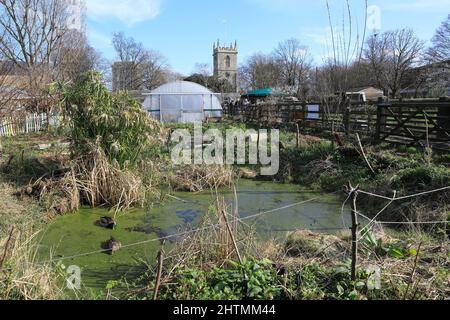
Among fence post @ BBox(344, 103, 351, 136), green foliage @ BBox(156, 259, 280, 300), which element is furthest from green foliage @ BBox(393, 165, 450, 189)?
fence post @ BBox(344, 103, 351, 136)

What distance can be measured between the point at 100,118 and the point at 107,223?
7.56 ft

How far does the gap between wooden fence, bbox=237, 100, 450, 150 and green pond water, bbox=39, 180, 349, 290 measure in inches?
129

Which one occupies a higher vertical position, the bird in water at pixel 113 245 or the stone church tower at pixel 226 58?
the stone church tower at pixel 226 58

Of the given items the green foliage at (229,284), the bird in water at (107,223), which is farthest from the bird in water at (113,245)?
the green foliage at (229,284)

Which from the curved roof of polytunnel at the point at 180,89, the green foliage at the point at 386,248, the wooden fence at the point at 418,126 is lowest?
the green foliage at the point at 386,248

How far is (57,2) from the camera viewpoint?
82.7ft

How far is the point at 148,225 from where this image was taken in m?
7.09

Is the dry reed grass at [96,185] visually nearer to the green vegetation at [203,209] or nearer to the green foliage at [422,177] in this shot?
the green vegetation at [203,209]

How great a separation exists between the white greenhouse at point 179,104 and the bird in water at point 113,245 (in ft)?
63.5

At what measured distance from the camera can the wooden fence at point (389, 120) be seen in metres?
10.2

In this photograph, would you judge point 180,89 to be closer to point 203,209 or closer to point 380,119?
point 380,119

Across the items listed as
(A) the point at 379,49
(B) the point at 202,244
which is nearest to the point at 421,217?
(B) the point at 202,244

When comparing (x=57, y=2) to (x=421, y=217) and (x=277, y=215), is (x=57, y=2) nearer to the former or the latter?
(x=277, y=215)

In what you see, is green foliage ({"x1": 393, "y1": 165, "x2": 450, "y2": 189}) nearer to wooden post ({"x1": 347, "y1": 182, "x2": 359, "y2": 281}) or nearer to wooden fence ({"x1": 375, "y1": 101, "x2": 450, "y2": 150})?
wooden fence ({"x1": 375, "y1": 101, "x2": 450, "y2": 150})
